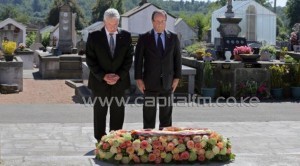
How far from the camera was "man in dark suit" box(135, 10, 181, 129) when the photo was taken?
7.36m

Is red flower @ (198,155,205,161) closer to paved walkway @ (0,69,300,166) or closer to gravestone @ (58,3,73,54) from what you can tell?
paved walkway @ (0,69,300,166)

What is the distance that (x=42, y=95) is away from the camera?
15570mm

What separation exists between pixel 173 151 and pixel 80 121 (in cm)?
464

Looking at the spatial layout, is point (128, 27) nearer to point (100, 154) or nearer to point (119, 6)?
point (100, 154)

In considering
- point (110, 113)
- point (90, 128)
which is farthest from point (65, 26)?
point (110, 113)

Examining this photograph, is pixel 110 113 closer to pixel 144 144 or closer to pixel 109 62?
pixel 109 62

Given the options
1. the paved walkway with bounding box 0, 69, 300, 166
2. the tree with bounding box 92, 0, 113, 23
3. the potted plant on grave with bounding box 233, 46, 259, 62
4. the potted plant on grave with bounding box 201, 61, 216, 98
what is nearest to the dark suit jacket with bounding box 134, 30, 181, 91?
the paved walkway with bounding box 0, 69, 300, 166

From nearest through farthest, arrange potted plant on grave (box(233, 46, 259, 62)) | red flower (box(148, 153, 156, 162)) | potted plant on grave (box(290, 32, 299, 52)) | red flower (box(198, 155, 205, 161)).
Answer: red flower (box(148, 153, 156, 162)), red flower (box(198, 155, 205, 161)), potted plant on grave (box(233, 46, 259, 62)), potted plant on grave (box(290, 32, 299, 52))

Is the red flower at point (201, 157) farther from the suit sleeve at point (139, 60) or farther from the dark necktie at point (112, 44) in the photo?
the dark necktie at point (112, 44)

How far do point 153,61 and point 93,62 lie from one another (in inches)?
29.4

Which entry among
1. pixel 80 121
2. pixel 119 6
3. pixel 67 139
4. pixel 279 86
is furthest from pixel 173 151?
pixel 119 6

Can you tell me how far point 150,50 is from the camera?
7.36m

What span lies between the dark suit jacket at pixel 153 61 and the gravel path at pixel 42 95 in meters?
6.55

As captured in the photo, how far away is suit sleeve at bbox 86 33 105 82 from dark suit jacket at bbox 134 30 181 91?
1.57ft
